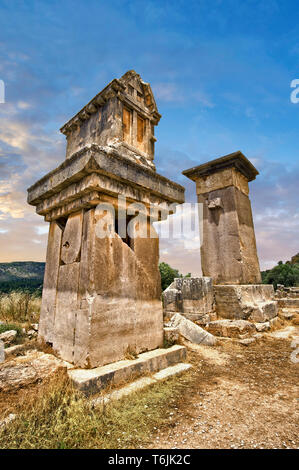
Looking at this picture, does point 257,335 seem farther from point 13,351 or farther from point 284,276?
point 284,276

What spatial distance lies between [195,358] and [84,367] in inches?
66.3

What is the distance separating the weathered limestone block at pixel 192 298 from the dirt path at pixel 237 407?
5.47 ft

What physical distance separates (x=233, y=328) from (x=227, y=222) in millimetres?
2437

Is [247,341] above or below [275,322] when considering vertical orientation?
below

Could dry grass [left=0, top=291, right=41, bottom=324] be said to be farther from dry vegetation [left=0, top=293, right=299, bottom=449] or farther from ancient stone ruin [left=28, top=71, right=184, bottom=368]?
dry vegetation [left=0, top=293, right=299, bottom=449]

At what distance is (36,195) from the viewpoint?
3.09 m

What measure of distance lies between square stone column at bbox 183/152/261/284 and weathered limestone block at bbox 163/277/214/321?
681 mm

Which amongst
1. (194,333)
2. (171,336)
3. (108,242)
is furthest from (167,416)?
(194,333)

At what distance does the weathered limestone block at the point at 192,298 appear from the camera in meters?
5.07

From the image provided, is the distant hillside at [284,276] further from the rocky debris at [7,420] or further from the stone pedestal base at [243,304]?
the rocky debris at [7,420]

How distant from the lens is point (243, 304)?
4988 mm

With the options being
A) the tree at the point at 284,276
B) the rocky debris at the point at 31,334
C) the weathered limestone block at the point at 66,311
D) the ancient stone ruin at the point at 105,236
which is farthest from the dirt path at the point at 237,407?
the tree at the point at 284,276
